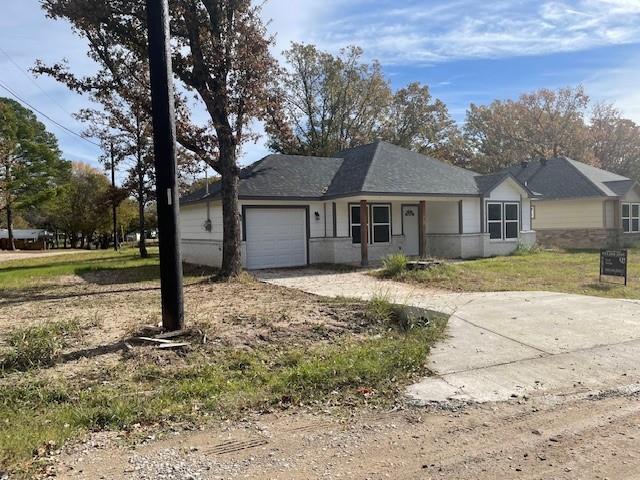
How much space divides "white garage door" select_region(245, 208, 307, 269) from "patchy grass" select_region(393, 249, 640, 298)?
5.25 metres

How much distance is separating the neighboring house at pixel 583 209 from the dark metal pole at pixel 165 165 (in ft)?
72.1

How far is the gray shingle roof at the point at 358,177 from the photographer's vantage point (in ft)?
55.5

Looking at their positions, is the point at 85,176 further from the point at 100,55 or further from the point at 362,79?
the point at 100,55

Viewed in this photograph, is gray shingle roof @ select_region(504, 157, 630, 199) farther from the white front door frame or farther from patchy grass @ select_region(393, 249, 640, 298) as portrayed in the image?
patchy grass @ select_region(393, 249, 640, 298)

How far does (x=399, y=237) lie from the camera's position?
20.0 metres

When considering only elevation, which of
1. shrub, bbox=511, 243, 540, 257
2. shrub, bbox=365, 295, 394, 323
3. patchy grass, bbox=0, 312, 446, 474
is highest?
shrub, bbox=511, 243, 540, 257

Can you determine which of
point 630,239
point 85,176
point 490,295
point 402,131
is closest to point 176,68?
point 490,295

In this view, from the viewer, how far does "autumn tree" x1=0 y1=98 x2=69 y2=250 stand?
3719cm

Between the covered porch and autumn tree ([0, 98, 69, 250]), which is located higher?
autumn tree ([0, 98, 69, 250])

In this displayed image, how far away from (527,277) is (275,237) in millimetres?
8361

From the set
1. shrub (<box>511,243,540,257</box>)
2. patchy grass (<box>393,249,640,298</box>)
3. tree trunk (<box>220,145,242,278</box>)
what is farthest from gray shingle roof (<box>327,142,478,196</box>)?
tree trunk (<box>220,145,242,278</box>)

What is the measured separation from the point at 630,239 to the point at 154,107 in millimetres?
26300

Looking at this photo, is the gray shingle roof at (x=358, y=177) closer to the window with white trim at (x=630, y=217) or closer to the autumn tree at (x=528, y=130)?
the window with white trim at (x=630, y=217)

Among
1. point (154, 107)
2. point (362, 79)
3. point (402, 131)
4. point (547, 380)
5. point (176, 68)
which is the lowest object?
point (547, 380)
